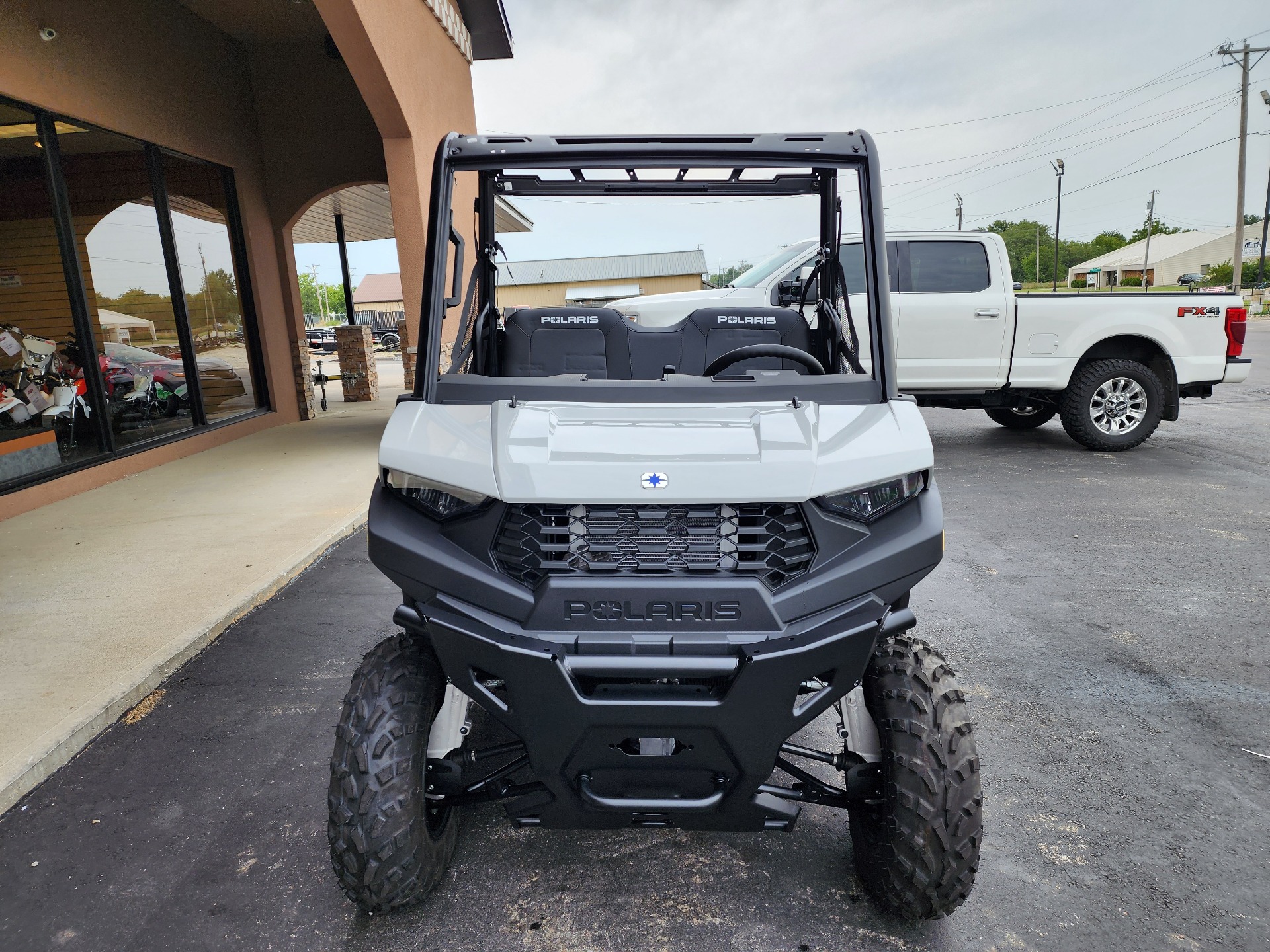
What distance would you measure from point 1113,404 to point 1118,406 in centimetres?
6

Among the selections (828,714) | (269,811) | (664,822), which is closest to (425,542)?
(664,822)

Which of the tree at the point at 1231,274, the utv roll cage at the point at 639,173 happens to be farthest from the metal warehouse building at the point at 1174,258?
the utv roll cage at the point at 639,173

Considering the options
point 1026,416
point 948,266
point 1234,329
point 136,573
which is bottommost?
point 1026,416

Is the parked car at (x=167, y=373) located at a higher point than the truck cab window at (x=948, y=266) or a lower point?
lower

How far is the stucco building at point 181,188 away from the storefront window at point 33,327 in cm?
2

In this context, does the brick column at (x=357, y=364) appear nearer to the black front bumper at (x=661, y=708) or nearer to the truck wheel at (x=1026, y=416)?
the truck wheel at (x=1026, y=416)

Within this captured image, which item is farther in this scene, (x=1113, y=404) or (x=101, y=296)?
(x=1113, y=404)

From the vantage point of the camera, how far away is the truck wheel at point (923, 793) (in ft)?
6.60

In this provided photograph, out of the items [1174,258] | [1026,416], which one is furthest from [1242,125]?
[1174,258]

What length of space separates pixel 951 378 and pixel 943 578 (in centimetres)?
376

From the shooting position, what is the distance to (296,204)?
11477mm

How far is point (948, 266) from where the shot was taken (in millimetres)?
8117

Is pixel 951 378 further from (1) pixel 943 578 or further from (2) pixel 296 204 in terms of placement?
(2) pixel 296 204

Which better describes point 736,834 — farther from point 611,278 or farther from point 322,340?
point 611,278
